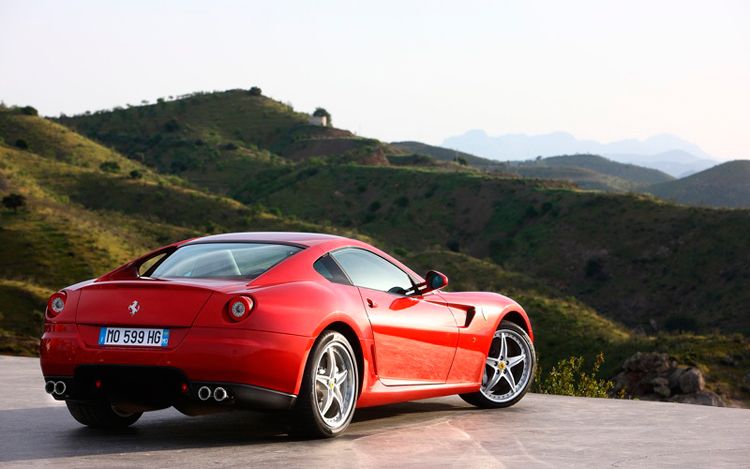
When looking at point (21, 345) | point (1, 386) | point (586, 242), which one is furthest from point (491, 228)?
point (1, 386)

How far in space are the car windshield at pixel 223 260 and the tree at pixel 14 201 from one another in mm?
55785

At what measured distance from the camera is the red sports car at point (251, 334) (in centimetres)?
763

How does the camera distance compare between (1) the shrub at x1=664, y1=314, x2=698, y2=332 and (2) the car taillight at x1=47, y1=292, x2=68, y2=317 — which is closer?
(2) the car taillight at x1=47, y1=292, x2=68, y2=317

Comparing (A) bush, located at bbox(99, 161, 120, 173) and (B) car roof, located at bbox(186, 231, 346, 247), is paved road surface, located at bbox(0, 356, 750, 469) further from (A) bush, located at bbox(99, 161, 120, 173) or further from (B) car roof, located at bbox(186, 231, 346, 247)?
(A) bush, located at bbox(99, 161, 120, 173)

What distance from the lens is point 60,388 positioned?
8.13 m

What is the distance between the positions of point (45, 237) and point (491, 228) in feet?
177

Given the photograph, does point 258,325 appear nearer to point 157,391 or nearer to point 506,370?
point 157,391

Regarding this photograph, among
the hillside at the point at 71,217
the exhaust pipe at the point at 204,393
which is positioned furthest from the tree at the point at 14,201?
the exhaust pipe at the point at 204,393

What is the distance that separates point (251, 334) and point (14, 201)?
57.8 metres

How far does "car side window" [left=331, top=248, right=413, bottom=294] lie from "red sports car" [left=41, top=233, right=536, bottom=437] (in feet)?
0.04

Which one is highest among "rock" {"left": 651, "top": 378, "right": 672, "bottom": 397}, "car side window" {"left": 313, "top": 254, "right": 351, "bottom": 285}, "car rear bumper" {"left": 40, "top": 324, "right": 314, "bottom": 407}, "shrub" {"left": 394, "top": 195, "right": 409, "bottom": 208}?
"shrub" {"left": 394, "top": 195, "right": 409, "bottom": 208}

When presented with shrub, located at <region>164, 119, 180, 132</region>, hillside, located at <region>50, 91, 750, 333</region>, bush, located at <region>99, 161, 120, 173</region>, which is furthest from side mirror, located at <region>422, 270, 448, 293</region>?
shrub, located at <region>164, 119, 180, 132</region>

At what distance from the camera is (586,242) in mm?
93125

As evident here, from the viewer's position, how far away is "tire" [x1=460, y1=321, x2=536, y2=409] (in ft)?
35.4
